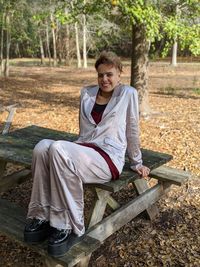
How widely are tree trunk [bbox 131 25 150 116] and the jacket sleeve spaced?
5.16 metres

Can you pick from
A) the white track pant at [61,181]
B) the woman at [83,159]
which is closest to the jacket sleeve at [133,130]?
the woman at [83,159]

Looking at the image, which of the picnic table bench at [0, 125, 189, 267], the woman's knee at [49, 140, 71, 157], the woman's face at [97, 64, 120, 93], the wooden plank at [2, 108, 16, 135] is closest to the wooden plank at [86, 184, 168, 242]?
the picnic table bench at [0, 125, 189, 267]

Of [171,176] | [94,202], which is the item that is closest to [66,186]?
[94,202]

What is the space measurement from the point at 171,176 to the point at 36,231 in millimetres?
1805

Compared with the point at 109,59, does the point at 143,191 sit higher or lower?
lower

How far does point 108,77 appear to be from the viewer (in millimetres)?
3324

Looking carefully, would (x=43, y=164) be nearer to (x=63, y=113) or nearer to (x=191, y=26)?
(x=191, y=26)

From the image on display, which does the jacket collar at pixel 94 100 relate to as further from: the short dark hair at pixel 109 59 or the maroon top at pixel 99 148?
the short dark hair at pixel 109 59

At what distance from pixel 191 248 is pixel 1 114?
281 inches

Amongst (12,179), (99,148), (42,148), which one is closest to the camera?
(42,148)

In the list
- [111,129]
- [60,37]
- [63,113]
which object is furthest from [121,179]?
[60,37]

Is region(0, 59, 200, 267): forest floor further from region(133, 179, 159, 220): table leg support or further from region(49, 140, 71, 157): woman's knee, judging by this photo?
region(49, 140, 71, 157): woman's knee

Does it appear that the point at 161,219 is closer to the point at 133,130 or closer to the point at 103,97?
the point at 133,130

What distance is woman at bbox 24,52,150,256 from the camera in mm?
2791
